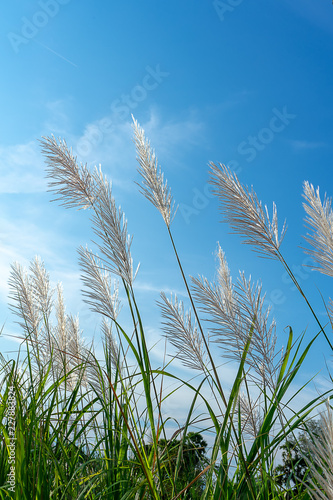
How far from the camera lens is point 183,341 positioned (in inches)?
93.9

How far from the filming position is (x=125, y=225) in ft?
7.32

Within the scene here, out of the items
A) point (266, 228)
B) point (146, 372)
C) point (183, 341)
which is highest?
point (266, 228)

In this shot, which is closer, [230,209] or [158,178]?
[230,209]

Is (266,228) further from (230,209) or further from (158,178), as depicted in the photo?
(158,178)

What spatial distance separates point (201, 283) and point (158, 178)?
677 millimetres

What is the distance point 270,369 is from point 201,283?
19.0 inches

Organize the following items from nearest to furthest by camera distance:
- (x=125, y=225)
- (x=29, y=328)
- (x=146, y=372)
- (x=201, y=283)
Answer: (x=146, y=372) → (x=201, y=283) → (x=125, y=225) → (x=29, y=328)

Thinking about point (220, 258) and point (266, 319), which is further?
point (220, 258)

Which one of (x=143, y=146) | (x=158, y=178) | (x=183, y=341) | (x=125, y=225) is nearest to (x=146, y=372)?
(x=183, y=341)

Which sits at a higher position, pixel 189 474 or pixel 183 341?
pixel 183 341

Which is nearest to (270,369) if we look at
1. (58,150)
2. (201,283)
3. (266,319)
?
(266,319)

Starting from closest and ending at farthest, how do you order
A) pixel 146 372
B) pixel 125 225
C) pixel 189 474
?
pixel 146 372, pixel 125 225, pixel 189 474

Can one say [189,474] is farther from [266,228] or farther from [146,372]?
[266,228]

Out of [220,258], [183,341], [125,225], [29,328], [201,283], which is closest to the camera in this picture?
[201,283]
